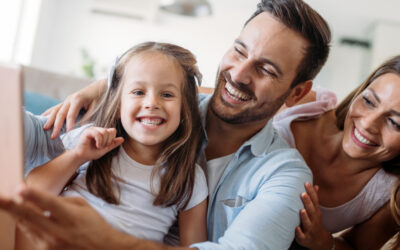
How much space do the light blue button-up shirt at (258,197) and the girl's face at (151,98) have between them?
0.80 feet

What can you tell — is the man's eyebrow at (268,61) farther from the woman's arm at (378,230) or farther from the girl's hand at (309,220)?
the woman's arm at (378,230)

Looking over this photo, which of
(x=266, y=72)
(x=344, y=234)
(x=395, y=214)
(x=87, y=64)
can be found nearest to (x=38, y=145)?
(x=266, y=72)

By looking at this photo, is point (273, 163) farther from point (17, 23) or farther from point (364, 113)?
point (17, 23)

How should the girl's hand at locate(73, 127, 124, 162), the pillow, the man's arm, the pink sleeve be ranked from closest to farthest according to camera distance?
1. the man's arm
2. the girl's hand at locate(73, 127, 124, 162)
3. the pink sleeve
4. the pillow

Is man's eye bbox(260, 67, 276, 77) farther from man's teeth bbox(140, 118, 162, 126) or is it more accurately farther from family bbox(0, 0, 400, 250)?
man's teeth bbox(140, 118, 162, 126)

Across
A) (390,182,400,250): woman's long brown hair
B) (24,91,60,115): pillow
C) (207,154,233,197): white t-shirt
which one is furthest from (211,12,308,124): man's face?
(24,91,60,115): pillow

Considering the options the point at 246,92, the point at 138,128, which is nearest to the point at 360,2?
the point at 246,92

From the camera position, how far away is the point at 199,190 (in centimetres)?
95

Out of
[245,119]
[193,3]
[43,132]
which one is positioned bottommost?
[43,132]

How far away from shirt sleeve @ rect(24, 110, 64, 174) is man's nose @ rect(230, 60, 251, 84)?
1.53 feet

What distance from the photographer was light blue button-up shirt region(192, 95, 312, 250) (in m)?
0.82

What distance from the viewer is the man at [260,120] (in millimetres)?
867

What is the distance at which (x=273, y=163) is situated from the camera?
3.25 feet

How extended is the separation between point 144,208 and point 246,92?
408 mm
